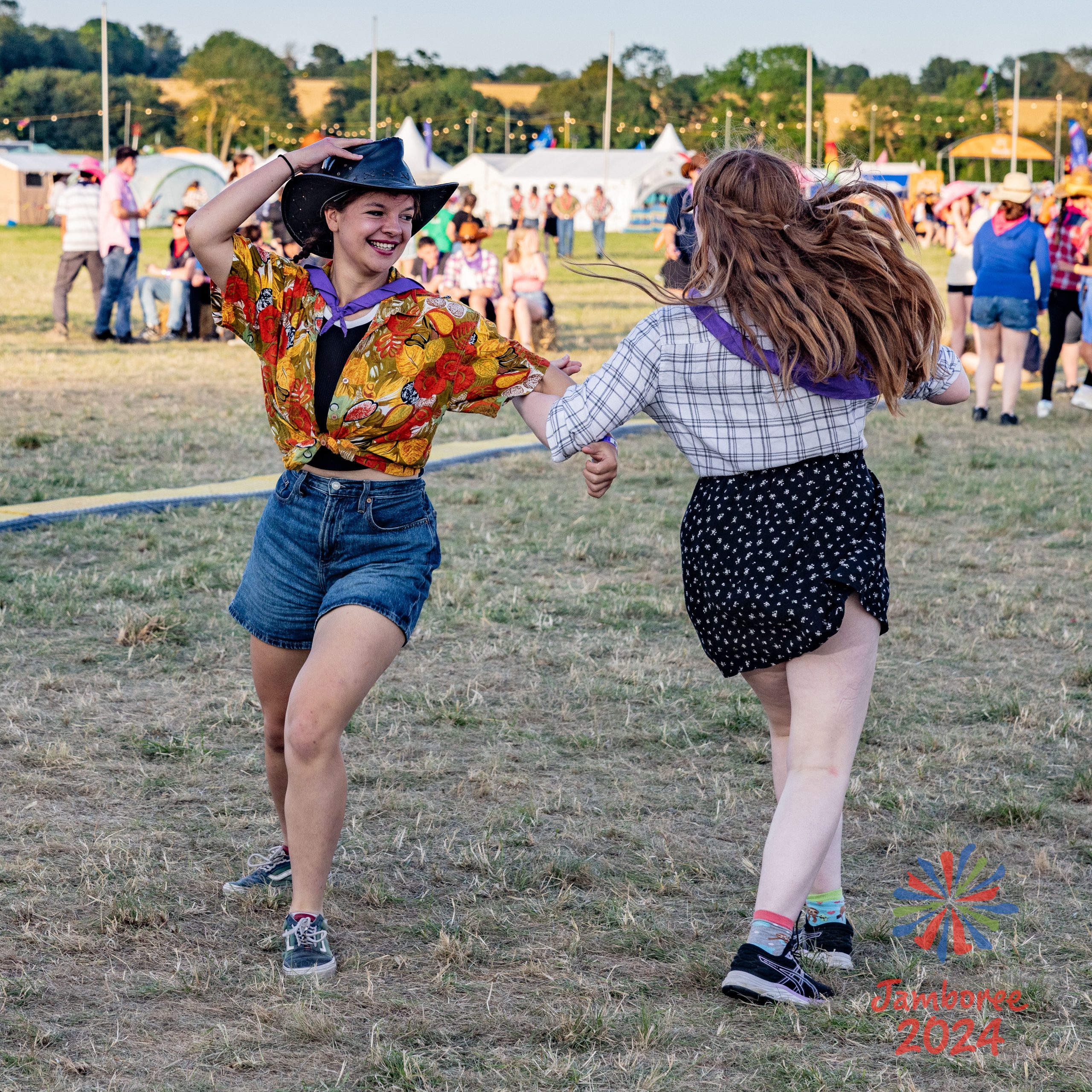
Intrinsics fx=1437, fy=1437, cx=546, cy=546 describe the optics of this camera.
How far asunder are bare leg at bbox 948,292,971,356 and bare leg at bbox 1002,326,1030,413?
165 cm

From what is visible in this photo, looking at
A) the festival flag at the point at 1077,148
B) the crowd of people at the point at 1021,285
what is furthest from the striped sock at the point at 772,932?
the festival flag at the point at 1077,148

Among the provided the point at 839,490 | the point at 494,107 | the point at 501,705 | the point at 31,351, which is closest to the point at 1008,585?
the point at 501,705

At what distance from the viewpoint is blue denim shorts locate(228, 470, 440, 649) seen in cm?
332

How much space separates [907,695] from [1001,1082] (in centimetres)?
271

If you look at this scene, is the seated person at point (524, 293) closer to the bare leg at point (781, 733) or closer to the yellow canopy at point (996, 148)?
the bare leg at point (781, 733)

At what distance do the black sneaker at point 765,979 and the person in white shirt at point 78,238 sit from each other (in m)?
14.3

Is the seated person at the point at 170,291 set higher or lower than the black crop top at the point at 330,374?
higher

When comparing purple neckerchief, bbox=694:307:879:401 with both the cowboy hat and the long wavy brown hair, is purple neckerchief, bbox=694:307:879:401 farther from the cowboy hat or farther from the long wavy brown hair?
the cowboy hat

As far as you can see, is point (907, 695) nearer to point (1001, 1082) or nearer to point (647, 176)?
point (1001, 1082)

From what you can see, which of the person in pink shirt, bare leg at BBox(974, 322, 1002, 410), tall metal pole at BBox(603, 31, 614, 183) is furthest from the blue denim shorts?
tall metal pole at BBox(603, 31, 614, 183)

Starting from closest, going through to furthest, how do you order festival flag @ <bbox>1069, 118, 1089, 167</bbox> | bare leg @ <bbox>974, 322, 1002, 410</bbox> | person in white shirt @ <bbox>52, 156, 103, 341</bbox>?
bare leg @ <bbox>974, 322, 1002, 410</bbox> < person in white shirt @ <bbox>52, 156, 103, 341</bbox> < festival flag @ <bbox>1069, 118, 1089, 167</bbox>

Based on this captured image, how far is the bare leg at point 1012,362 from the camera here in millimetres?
11773

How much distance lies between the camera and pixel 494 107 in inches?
4262

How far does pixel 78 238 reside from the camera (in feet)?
52.4
